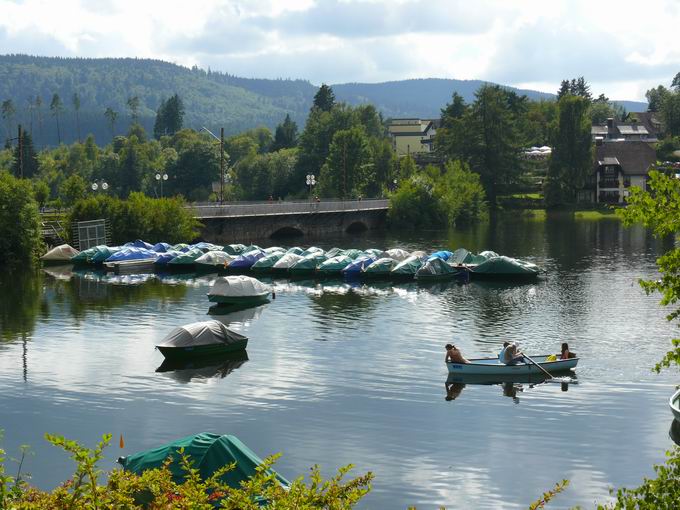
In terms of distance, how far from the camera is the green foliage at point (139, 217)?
10412 cm

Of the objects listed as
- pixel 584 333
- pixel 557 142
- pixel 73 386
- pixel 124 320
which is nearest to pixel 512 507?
pixel 73 386

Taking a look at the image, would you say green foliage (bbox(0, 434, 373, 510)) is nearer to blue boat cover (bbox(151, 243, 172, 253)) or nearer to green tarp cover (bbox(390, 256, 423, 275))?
green tarp cover (bbox(390, 256, 423, 275))

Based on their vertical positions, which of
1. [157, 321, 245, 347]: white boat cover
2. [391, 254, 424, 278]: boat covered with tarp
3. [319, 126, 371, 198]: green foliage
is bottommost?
[157, 321, 245, 347]: white boat cover

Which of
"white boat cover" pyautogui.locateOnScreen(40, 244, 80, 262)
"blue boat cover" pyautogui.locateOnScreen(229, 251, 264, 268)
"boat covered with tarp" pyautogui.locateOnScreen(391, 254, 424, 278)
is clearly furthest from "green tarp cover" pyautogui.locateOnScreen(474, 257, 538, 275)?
"white boat cover" pyautogui.locateOnScreen(40, 244, 80, 262)

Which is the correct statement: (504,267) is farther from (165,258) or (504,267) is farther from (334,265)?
(165,258)

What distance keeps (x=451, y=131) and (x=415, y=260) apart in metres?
102

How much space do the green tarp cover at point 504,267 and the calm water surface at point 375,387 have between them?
4692 mm

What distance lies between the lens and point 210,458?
2942 cm

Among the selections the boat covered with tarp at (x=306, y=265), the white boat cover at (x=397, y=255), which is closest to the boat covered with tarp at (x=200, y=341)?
the boat covered with tarp at (x=306, y=265)

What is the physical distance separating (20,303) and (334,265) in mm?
29706

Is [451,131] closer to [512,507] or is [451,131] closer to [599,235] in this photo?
[599,235]

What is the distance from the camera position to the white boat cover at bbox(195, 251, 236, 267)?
92.9m

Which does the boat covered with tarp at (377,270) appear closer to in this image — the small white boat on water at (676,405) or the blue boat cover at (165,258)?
the blue boat cover at (165,258)

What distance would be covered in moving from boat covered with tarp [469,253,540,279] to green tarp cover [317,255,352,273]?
1216 centimetres
